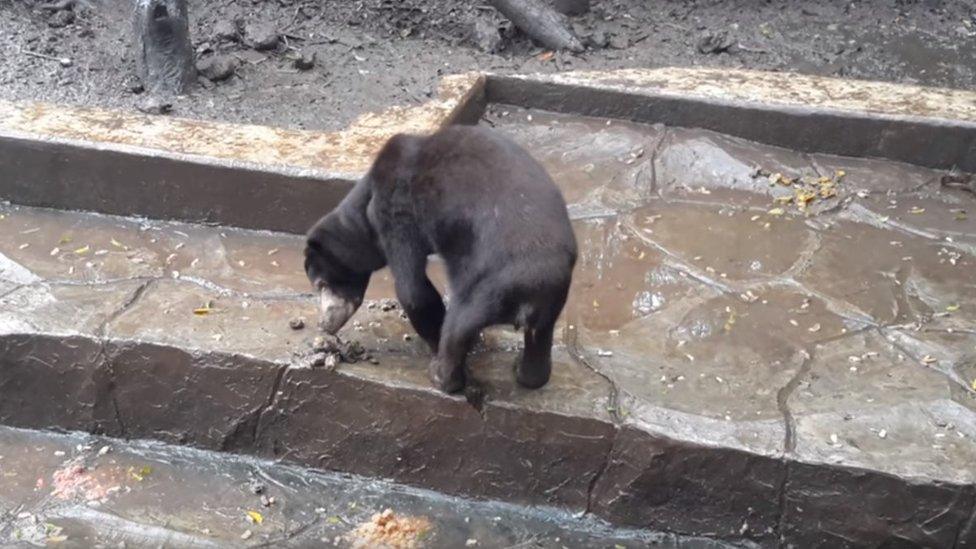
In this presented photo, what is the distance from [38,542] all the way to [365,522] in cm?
117

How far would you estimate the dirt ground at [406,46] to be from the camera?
641 centimetres

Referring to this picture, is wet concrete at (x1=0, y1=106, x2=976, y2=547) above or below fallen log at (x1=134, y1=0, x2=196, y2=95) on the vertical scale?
below

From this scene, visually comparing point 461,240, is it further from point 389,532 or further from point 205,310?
point 205,310

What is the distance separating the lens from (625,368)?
15.2ft

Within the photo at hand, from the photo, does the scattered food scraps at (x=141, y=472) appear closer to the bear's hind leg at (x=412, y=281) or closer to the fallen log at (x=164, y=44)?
the bear's hind leg at (x=412, y=281)

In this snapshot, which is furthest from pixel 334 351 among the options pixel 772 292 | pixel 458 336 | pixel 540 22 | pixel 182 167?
pixel 540 22

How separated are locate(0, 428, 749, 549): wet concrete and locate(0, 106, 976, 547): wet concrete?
7 centimetres

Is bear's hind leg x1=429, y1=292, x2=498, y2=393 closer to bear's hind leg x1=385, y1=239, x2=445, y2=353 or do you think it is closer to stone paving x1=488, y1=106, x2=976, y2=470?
bear's hind leg x1=385, y1=239, x2=445, y2=353

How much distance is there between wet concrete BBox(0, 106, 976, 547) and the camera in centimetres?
421

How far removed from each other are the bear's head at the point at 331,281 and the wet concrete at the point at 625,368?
6.6 inches

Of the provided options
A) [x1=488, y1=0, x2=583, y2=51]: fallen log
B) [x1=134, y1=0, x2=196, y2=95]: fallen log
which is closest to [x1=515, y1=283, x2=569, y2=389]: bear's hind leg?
[x1=134, y1=0, x2=196, y2=95]: fallen log

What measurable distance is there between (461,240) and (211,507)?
55.6 inches

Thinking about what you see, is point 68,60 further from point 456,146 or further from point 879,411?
point 879,411

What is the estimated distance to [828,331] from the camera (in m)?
4.93
